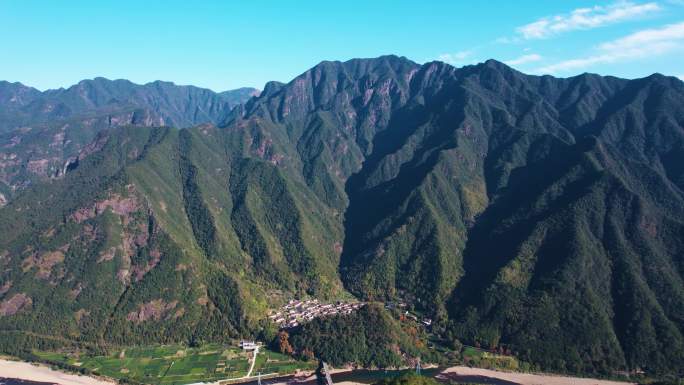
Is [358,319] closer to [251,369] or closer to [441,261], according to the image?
[251,369]

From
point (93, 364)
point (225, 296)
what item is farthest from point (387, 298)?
point (93, 364)

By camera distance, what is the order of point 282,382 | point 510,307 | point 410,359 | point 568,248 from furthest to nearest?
1. point 568,248
2. point 510,307
3. point 410,359
4. point 282,382

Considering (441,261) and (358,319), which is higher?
(441,261)

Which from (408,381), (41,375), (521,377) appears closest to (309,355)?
(408,381)

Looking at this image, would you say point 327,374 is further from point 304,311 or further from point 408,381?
point 304,311

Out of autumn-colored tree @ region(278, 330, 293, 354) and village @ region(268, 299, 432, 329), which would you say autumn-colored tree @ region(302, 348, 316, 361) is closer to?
autumn-colored tree @ region(278, 330, 293, 354)

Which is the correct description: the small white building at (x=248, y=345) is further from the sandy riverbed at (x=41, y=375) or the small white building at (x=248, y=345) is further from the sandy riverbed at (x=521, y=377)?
the sandy riverbed at (x=521, y=377)
